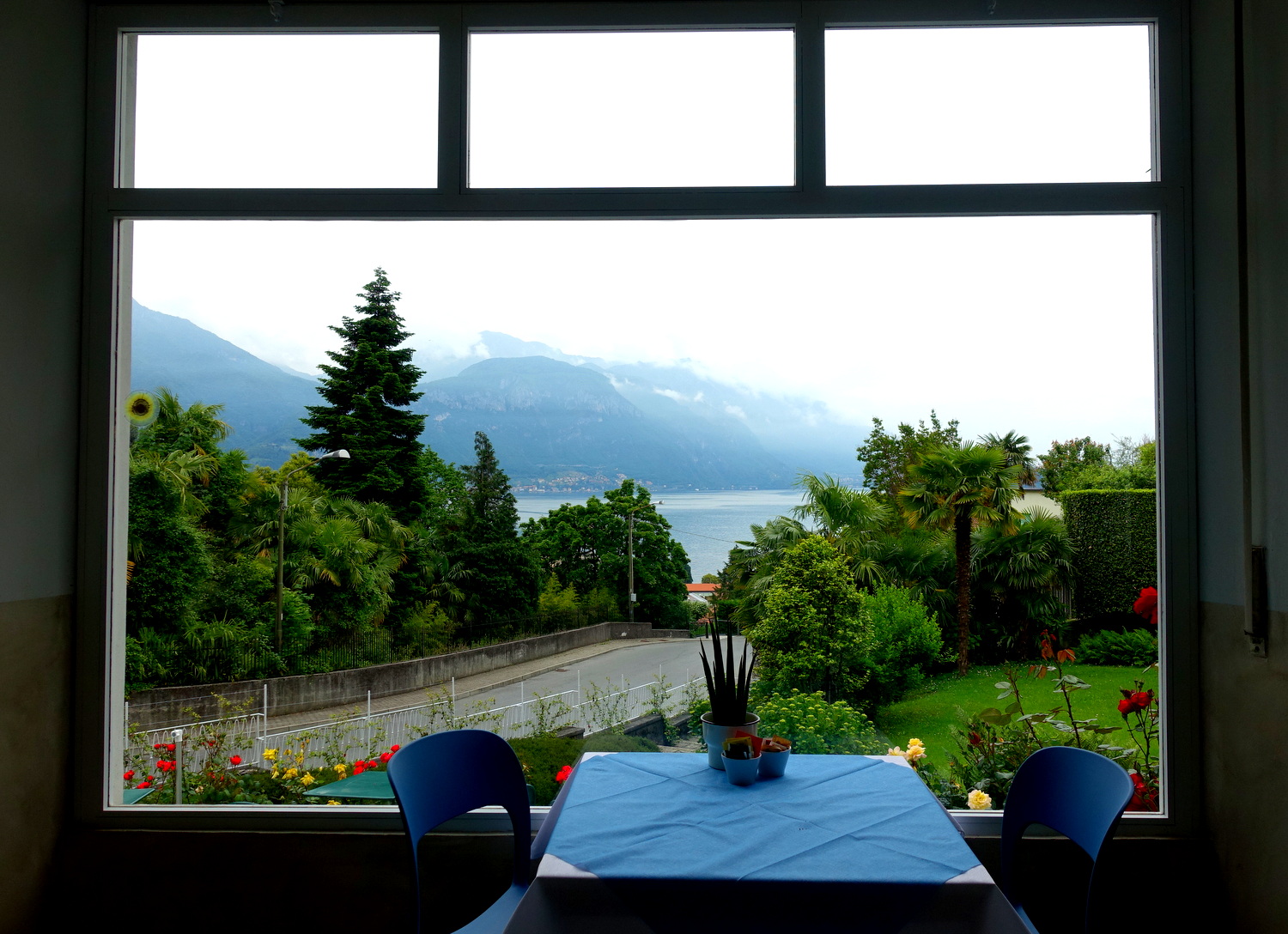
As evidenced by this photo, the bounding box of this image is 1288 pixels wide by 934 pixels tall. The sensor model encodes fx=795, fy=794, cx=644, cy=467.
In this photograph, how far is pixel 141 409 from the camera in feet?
9.80

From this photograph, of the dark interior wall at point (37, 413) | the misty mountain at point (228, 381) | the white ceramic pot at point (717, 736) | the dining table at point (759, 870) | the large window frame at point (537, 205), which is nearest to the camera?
the dining table at point (759, 870)

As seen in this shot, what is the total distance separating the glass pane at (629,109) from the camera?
295cm

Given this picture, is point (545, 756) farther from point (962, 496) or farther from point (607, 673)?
point (962, 496)

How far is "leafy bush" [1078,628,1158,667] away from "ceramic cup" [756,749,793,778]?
1412 mm

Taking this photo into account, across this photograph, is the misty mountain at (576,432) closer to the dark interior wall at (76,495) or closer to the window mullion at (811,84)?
the window mullion at (811,84)

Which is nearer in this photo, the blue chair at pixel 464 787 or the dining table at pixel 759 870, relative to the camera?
the dining table at pixel 759 870

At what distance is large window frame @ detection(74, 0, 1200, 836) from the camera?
2775 mm

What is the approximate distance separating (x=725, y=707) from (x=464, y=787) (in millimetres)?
824

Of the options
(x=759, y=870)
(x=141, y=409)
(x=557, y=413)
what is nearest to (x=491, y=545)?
(x=557, y=413)

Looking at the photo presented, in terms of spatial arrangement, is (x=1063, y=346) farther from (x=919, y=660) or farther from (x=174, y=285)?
(x=174, y=285)

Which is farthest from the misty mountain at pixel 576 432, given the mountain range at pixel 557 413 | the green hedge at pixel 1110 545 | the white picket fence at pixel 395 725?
the green hedge at pixel 1110 545

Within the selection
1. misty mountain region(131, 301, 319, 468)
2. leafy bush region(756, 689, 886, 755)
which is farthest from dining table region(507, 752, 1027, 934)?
misty mountain region(131, 301, 319, 468)

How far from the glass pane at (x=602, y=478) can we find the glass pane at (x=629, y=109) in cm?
20

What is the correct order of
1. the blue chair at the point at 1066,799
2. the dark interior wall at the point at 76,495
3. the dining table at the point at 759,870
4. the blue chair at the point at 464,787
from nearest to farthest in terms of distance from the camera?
the dining table at the point at 759,870 → the blue chair at the point at 1066,799 → the blue chair at the point at 464,787 → the dark interior wall at the point at 76,495
